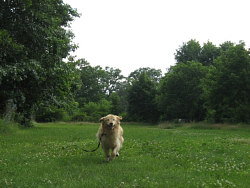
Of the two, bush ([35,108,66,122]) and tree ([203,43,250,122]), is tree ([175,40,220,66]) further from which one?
bush ([35,108,66,122])

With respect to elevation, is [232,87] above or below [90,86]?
below

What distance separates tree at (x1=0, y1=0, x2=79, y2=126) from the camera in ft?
50.5

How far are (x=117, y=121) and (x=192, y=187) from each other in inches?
181

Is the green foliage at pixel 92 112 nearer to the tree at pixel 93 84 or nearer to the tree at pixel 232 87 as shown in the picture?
the tree at pixel 93 84

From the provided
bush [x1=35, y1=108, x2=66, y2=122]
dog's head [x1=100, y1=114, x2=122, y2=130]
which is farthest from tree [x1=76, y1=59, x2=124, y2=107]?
dog's head [x1=100, y1=114, x2=122, y2=130]

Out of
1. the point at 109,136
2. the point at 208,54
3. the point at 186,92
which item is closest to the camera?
the point at 109,136

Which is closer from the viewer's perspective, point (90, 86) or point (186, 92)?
point (186, 92)

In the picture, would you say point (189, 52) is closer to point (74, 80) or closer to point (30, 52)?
point (74, 80)

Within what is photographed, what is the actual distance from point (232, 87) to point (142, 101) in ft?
110

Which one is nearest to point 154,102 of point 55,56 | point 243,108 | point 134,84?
point 134,84

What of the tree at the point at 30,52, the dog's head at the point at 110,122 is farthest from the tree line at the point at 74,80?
the dog's head at the point at 110,122

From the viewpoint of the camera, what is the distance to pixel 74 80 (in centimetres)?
2572

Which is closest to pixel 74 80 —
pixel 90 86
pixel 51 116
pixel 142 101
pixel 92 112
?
pixel 51 116

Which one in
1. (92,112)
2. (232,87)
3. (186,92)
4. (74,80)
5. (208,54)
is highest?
(208,54)
